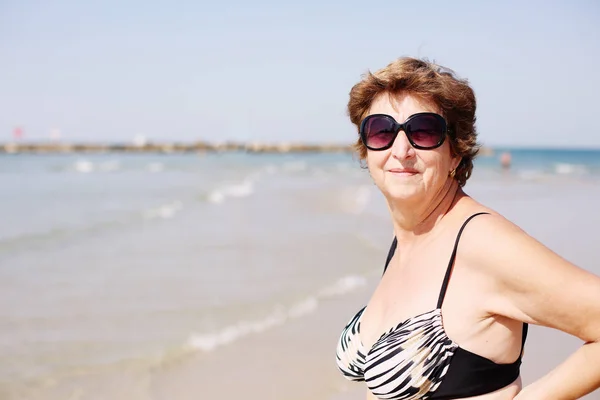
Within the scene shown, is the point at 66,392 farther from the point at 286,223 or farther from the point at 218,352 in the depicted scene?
the point at 286,223

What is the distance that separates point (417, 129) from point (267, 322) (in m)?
4.46

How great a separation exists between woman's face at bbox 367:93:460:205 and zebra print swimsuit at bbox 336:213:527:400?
0.31 metres

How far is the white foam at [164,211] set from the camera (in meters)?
15.9

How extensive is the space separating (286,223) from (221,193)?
9216 millimetres

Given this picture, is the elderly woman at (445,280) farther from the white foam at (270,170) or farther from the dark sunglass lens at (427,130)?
the white foam at (270,170)

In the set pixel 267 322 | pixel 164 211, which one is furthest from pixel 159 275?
pixel 164 211

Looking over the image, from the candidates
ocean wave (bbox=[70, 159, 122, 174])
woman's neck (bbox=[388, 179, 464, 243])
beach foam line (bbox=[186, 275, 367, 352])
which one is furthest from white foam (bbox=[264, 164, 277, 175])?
woman's neck (bbox=[388, 179, 464, 243])

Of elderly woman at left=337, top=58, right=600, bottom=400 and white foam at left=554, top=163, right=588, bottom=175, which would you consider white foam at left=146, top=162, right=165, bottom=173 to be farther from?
elderly woman at left=337, top=58, right=600, bottom=400

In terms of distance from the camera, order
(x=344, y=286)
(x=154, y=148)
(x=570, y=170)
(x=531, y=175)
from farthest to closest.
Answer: (x=154, y=148)
(x=570, y=170)
(x=531, y=175)
(x=344, y=286)

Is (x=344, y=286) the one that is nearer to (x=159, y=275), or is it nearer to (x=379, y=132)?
(x=159, y=275)

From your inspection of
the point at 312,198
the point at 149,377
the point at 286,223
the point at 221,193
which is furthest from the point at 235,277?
the point at 221,193

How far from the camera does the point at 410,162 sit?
2.38 meters

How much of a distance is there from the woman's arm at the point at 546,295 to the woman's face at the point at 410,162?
17.6 inches

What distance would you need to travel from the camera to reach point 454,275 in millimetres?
2066
